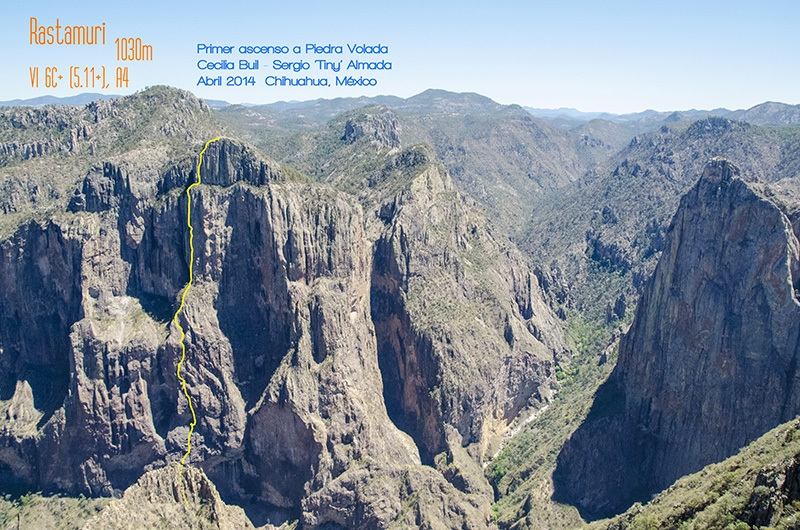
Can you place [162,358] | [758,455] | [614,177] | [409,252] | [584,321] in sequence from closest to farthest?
[758,455], [162,358], [409,252], [584,321], [614,177]

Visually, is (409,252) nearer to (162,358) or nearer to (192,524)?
(162,358)

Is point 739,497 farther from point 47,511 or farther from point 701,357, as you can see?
point 47,511

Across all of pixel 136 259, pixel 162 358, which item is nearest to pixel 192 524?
pixel 162 358

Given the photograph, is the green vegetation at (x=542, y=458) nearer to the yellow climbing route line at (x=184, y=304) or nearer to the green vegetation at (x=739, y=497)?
the green vegetation at (x=739, y=497)

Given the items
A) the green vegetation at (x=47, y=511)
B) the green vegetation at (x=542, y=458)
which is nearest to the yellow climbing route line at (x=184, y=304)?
the green vegetation at (x=47, y=511)

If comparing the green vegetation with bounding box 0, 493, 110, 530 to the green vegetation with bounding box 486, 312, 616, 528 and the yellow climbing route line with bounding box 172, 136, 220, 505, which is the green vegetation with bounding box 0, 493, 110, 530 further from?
the green vegetation with bounding box 486, 312, 616, 528

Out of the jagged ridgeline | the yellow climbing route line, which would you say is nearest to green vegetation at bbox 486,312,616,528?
the jagged ridgeline
